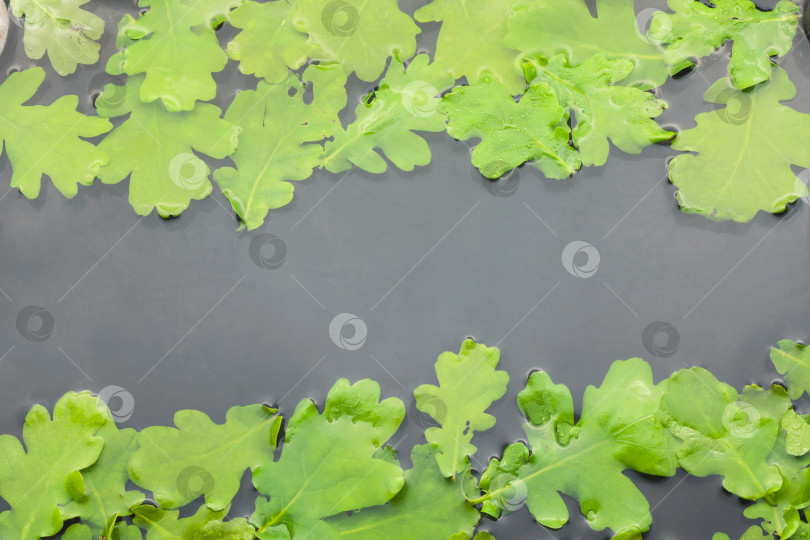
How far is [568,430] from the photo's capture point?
1.06m

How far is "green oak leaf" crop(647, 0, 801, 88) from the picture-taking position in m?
1.11

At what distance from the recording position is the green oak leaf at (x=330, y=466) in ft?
3.40

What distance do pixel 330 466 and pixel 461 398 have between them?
10.5 inches

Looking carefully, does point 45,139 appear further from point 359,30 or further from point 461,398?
point 461,398

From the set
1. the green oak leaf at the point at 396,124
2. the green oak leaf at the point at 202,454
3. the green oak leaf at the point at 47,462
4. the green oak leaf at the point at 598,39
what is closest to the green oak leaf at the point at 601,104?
the green oak leaf at the point at 598,39

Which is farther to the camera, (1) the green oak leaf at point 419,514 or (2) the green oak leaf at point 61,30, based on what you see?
(2) the green oak leaf at point 61,30

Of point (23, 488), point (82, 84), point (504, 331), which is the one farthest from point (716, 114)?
point (23, 488)

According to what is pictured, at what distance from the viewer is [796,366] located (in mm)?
1064

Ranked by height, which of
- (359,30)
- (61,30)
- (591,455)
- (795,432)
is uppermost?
(61,30)

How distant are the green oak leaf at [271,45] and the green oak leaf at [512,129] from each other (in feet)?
1.00

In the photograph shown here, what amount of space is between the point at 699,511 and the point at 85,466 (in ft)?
3.67

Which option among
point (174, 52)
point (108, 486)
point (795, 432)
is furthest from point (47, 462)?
point (795, 432)

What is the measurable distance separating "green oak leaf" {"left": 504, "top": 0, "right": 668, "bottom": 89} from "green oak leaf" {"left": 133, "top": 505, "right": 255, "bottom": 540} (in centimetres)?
104

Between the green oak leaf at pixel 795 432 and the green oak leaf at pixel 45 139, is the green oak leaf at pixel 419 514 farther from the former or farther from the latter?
the green oak leaf at pixel 45 139
